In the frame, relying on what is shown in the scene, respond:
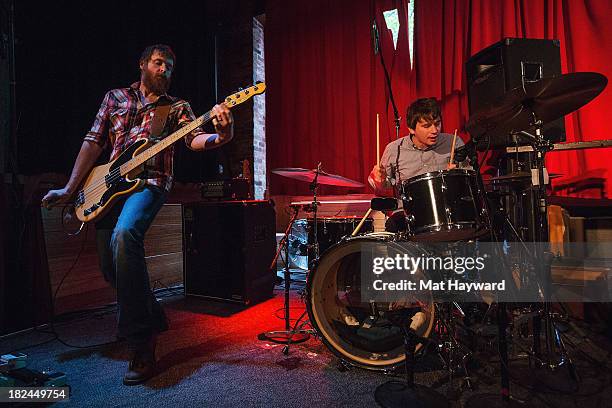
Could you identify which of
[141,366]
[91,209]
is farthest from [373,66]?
[141,366]

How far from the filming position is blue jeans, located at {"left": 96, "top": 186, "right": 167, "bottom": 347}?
6.10ft

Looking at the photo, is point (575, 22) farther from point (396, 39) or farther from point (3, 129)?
point (3, 129)

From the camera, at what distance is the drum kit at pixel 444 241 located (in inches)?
65.9

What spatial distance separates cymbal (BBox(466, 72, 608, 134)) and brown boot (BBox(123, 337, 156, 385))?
6.67 ft

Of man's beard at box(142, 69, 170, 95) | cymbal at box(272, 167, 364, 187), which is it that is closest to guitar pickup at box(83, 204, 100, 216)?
man's beard at box(142, 69, 170, 95)

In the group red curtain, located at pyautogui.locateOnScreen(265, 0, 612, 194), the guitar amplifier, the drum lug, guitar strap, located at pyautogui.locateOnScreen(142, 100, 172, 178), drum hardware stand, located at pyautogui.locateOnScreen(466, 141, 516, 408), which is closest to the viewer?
drum hardware stand, located at pyautogui.locateOnScreen(466, 141, 516, 408)

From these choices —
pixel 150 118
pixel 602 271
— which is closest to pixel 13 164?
pixel 150 118

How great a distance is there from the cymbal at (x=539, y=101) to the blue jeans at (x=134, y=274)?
1791 mm

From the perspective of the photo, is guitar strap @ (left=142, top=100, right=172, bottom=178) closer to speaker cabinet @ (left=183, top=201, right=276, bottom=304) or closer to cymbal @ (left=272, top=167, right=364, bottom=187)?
cymbal @ (left=272, top=167, right=364, bottom=187)

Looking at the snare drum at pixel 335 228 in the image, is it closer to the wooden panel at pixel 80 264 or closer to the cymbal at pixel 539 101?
the cymbal at pixel 539 101

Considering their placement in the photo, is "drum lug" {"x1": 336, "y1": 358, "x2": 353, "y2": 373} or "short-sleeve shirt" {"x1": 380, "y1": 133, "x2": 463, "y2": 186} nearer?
"drum lug" {"x1": 336, "y1": 358, "x2": 353, "y2": 373}

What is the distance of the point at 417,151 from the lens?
286 centimetres

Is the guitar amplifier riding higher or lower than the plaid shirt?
lower

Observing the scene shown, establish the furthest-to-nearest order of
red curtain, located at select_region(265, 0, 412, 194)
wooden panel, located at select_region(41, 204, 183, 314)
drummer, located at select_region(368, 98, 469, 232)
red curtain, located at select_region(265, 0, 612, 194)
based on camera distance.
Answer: red curtain, located at select_region(265, 0, 412, 194)
red curtain, located at select_region(265, 0, 612, 194)
wooden panel, located at select_region(41, 204, 183, 314)
drummer, located at select_region(368, 98, 469, 232)
